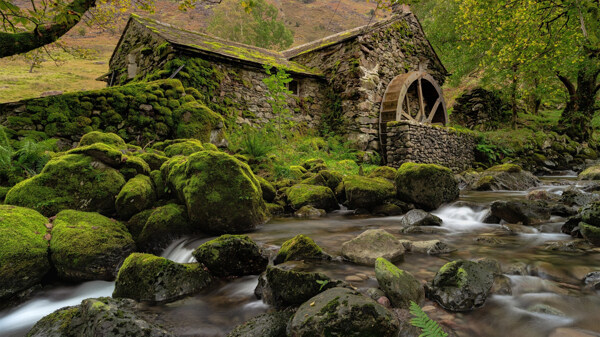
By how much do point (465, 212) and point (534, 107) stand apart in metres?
19.3

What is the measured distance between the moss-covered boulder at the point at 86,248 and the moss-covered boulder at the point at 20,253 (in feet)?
0.35

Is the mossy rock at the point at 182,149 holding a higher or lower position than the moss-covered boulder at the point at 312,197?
higher

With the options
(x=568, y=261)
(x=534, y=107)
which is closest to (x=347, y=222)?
(x=568, y=261)

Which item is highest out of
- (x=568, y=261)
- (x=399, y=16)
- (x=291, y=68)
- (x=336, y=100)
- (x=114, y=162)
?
(x=399, y=16)

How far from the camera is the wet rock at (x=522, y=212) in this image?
421cm

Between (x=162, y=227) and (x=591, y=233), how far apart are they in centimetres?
508

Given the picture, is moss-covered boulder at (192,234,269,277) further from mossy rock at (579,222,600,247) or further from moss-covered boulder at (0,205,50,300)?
mossy rock at (579,222,600,247)

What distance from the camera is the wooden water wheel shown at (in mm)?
11680

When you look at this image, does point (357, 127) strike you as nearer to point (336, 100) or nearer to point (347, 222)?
point (336, 100)

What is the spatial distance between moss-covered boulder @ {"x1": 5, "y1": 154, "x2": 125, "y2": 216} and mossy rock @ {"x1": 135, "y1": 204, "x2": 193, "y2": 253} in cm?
71

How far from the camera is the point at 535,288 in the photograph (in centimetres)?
226

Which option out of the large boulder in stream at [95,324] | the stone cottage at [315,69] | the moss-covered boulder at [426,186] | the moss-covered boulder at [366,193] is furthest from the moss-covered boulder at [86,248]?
the stone cottage at [315,69]

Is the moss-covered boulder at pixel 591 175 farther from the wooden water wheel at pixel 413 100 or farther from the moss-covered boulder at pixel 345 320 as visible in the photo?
the moss-covered boulder at pixel 345 320

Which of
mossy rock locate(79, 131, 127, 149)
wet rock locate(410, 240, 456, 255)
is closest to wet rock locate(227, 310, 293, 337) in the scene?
wet rock locate(410, 240, 456, 255)
